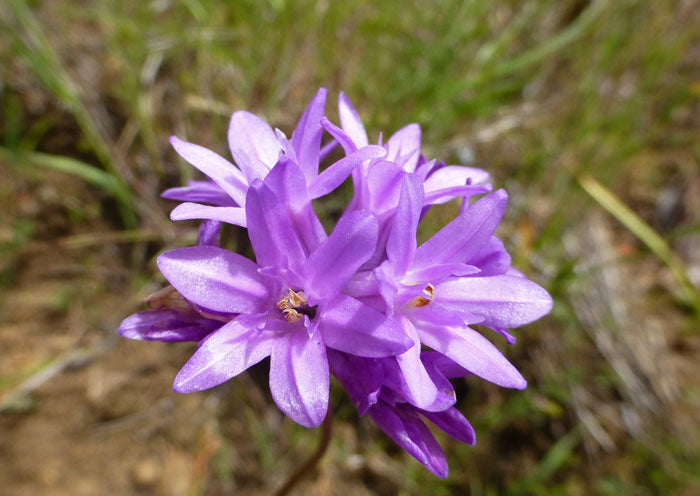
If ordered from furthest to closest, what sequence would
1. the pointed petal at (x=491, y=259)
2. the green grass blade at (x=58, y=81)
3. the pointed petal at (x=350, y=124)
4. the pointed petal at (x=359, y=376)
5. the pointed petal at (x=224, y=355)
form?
the green grass blade at (x=58, y=81)
the pointed petal at (x=350, y=124)
the pointed petal at (x=491, y=259)
the pointed petal at (x=359, y=376)
the pointed petal at (x=224, y=355)

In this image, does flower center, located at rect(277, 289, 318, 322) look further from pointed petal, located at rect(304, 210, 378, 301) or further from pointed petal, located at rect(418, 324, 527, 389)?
pointed petal, located at rect(418, 324, 527, 389)

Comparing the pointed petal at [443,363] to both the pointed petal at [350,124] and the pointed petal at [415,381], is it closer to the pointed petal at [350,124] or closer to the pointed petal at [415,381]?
the pointed petal at [415,381]

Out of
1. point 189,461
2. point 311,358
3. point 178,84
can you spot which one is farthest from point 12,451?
point 311,358

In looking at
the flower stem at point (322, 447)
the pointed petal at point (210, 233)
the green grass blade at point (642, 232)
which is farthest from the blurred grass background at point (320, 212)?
the pointed petal at point (210, 233)

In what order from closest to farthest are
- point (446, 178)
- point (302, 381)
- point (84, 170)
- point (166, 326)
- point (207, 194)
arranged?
point (302, 381) < point (166, 326) < point (207, 194) < point (446, 178) < point (84, 170)

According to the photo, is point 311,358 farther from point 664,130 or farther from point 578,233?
point 664,130

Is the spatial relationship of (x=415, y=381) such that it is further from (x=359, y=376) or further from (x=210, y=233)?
(x=210, y=233)

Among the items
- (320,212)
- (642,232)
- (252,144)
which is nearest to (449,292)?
(252,144)
